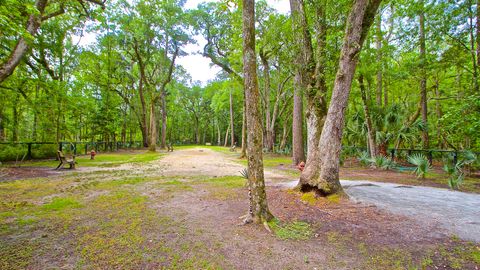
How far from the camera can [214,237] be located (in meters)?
3.17

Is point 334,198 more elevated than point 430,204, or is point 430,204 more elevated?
point 334,198

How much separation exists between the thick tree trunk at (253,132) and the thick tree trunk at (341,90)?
194 centimetres

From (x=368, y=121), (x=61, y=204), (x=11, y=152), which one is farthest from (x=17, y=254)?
(x=368, y=121)

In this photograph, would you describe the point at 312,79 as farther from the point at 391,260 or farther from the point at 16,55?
the point at 16,55

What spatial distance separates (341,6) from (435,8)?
6.03 meters

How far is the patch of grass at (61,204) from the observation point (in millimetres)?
4261

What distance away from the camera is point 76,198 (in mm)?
4969

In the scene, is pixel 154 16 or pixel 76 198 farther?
pixel 154 16

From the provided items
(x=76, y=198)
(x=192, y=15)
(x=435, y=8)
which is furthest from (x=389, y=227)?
(x=192, y=15)

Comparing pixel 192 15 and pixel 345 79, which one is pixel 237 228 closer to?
pixel 345 79

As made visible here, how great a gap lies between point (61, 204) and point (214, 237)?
3.65 meters

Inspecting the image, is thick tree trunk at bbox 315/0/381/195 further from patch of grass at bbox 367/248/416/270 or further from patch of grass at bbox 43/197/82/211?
patch of grass at bbox 43/197/82/211

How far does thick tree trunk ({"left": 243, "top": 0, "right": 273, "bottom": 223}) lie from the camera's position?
11.8 feet

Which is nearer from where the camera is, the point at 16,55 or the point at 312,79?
the point at 312,79
